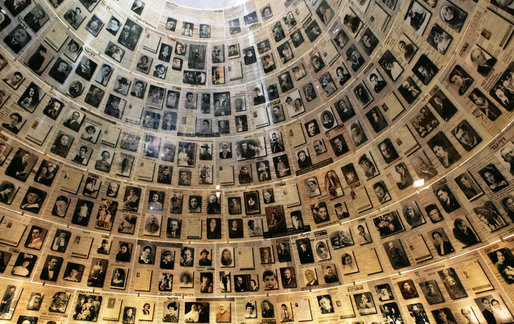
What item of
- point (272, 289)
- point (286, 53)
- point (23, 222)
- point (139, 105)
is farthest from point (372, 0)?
point (23, 222)

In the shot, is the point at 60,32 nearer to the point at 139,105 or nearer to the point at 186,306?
the point at 139,105

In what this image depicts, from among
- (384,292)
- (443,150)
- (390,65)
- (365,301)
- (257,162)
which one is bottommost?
(365,301)

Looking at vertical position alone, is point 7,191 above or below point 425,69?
below

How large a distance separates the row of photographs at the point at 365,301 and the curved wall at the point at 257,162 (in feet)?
0.22

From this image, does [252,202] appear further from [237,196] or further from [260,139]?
[260,139]

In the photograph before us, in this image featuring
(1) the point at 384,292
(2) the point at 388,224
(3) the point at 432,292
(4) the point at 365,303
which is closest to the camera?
(3) the point at 432,292

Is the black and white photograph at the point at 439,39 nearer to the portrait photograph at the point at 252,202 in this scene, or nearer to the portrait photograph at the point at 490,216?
the portrait photograph at the point at 490,216

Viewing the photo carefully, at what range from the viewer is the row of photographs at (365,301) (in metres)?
10.1

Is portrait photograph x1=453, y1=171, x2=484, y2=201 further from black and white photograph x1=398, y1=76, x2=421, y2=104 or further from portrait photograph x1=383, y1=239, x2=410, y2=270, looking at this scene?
black and white photograph x1=398, y1=76, x2=421, y2=104

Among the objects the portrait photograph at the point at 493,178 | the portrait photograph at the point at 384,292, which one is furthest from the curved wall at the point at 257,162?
the portrait photograph at the point at 384,292

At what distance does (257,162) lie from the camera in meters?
17.7

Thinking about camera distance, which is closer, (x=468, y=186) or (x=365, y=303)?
(x=468, y=186)

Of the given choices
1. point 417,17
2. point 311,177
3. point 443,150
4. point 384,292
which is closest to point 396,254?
point 384,292

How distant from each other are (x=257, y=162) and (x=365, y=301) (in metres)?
8.66
